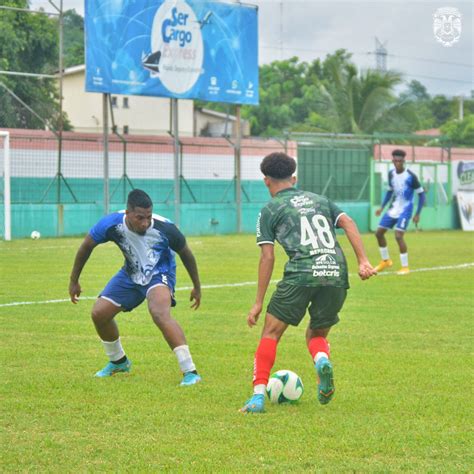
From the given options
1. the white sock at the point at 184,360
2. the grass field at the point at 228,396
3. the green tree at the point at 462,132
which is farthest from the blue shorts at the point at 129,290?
the green tree at the point at 462,132

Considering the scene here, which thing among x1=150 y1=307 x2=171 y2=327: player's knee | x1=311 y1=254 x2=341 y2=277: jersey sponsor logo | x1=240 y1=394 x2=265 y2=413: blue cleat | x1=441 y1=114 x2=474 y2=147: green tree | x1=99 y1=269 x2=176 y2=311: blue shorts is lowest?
x1=240 y1=394 x2=265 y2=413: blue cleat

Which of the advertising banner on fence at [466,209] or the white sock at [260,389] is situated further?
the advertising banner on fence at [466,209]

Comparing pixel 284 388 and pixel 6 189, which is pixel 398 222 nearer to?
pixel 6 189

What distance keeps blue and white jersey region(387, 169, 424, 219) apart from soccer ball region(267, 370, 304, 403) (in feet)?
43.1

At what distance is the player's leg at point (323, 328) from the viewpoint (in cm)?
694

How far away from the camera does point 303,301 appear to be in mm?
7172

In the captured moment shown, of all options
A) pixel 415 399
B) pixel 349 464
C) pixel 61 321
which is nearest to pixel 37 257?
pixel 61 321

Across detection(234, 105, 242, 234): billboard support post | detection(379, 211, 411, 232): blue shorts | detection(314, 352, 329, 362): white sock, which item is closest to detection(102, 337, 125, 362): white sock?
detection(314, 352, 329, 362): white sock

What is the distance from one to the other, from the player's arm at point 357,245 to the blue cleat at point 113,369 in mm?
2496

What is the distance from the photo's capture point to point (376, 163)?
41031 millimetres

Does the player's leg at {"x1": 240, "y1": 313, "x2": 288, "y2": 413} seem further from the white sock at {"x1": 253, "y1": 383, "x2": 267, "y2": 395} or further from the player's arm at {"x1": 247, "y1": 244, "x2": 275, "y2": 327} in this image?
the player's arm at {"x1": 247, "y1": 244, "x2": 275, "y2": 327}

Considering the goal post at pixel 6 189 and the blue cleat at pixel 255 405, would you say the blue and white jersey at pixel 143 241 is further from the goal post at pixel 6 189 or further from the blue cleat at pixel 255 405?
the goal post at pixel 6 189

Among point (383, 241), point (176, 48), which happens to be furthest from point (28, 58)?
point (383, 241)

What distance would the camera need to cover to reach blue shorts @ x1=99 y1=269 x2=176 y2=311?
27.9 ft
